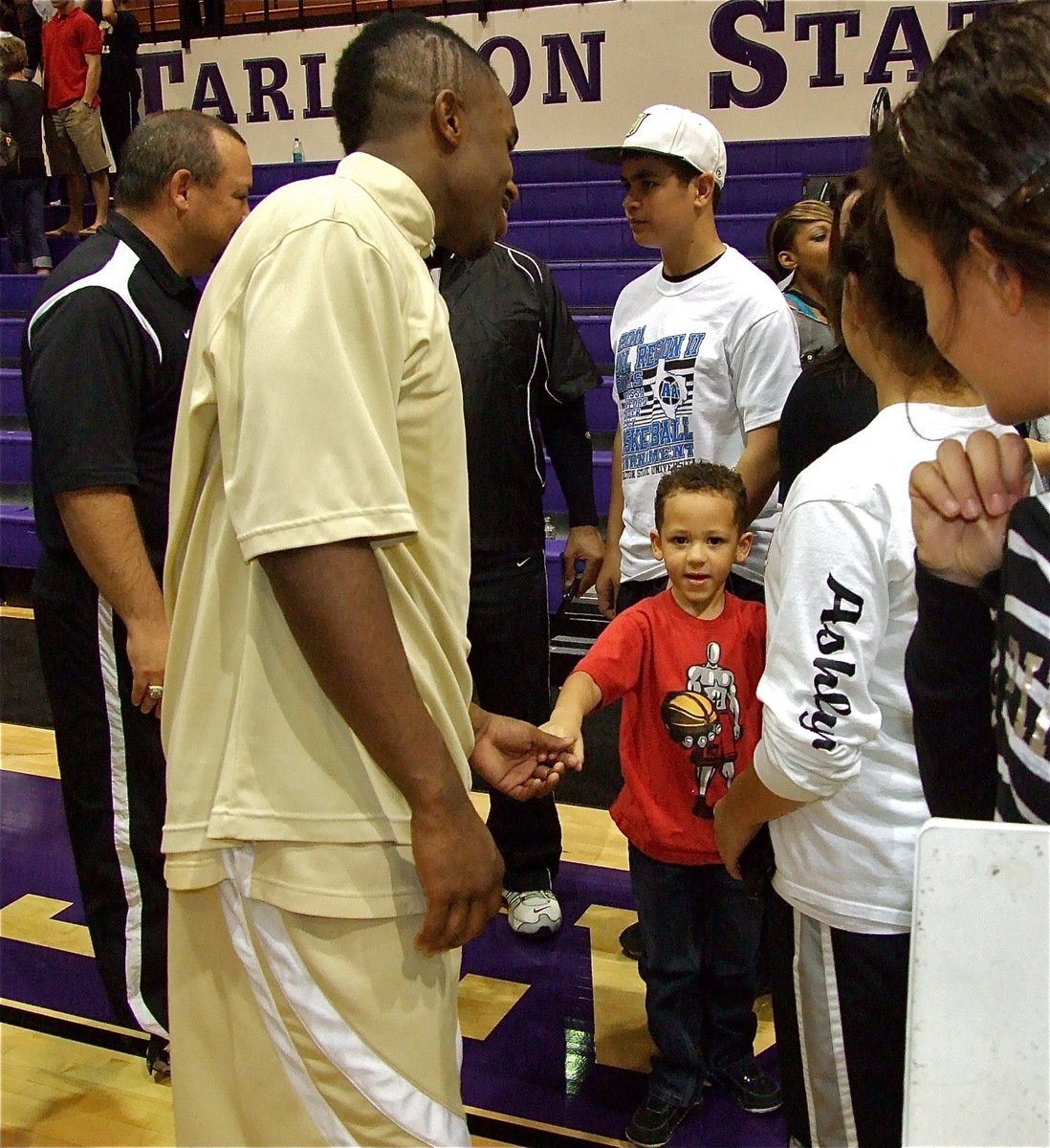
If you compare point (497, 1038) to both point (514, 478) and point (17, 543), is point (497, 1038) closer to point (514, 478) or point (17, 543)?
Answer: point (514, 478)

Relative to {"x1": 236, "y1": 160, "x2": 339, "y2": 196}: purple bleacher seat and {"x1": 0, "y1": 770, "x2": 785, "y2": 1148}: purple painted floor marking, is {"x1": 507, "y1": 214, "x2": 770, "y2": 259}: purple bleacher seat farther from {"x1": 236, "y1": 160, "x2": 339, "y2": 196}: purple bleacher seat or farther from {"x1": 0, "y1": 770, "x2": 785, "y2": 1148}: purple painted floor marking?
{"x1": 0, "y1": 770, "x2": 785, "y2": 1148}: purple painted floor marking

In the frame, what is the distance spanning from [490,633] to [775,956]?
Result: 1442 mm

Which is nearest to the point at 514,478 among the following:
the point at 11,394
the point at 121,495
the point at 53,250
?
the point at 121,495

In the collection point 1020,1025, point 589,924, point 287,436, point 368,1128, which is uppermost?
point 287,436

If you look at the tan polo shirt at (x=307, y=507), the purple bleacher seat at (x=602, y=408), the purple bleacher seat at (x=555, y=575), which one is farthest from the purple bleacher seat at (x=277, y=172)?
the tan polo shirt at (x=307, y=507)

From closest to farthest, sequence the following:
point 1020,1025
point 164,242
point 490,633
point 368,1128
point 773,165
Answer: point 1020,1025, point 368,1128, point 164,242, point 490,633, point 773,165

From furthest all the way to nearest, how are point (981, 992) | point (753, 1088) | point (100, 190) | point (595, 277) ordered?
point (100, 190), point (595, 277), point (753, 1088), point (981, 992)

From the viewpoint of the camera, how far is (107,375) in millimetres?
2152

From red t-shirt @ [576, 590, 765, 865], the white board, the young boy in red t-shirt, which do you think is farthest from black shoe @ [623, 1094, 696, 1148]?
the white board

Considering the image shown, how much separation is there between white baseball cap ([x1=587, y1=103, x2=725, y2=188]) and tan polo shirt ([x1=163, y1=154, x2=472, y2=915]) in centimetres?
155

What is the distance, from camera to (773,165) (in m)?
7.71

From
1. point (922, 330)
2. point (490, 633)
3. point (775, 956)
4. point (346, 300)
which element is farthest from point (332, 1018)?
point (490, 633)

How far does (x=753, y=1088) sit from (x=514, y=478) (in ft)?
4.57

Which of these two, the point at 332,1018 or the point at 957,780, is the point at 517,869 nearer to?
the point at 332,1018
